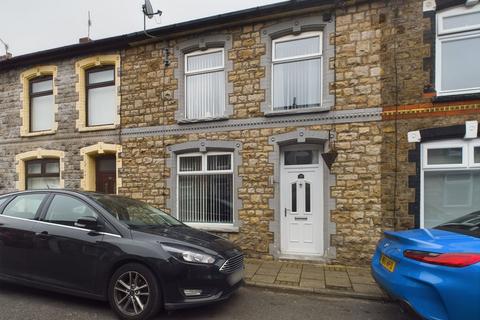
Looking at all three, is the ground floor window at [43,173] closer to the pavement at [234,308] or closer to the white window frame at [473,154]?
the pavement at [234,308]

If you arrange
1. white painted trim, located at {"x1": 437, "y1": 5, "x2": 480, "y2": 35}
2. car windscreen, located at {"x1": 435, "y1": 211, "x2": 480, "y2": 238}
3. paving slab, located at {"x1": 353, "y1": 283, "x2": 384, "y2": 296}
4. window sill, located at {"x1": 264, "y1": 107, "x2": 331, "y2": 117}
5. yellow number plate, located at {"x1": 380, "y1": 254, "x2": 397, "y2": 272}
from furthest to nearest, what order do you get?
window sill, located at {"x1": 264, "y1": 107, "x2": 331, "y2": 117} < white painted trim, located at {"x1": 437, "y1": 5, "x2": 480, "y2": 35} < paving slab, located at {"x1": 353, "y1": 283, "x2": 384, "y2": 296} < yellow number plate, located at {"x1": 380, "y1": 254, "x2": 397, "y2": 272} < car windscreen, located at {"x1": 435, "y1": 211, "x2": 480, "y2": 238}

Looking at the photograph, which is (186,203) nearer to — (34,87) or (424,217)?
(424,217)

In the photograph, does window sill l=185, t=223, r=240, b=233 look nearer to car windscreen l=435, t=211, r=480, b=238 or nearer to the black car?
the black car

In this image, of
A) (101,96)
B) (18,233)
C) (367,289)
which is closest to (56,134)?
(101,96)

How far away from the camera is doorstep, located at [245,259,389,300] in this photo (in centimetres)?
528

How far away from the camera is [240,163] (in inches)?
308

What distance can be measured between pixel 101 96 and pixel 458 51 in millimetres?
9071

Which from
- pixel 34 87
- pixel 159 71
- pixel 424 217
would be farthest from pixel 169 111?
pixel 424 217

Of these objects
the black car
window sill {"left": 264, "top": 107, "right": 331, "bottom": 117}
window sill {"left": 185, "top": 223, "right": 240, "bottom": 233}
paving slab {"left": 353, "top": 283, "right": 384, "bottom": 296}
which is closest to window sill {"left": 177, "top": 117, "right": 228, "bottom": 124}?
window sill {"left": 264, "top": 107, "right": 331, "bottom": 117}

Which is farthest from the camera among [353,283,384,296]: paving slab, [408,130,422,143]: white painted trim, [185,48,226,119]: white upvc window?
[185,48,226,119]: white upvc window

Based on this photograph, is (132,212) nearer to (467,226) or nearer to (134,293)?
(134,293)

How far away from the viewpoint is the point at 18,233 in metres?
4.73

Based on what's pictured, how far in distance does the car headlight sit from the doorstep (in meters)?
1.91

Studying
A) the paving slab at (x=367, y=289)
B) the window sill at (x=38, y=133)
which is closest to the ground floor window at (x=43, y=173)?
the window sill at (x=38, y=133)
